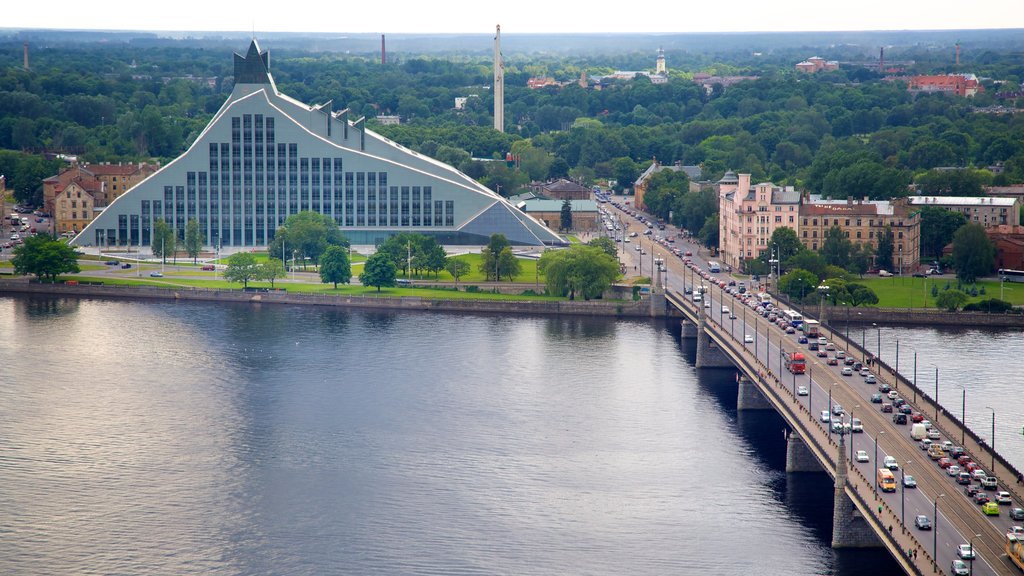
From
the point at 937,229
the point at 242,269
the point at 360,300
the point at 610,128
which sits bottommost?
the point at 360,300

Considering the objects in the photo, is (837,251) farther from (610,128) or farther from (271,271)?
(610,128)

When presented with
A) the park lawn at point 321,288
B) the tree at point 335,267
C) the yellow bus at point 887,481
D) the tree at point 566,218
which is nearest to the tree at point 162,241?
the park lawn at point 321,288

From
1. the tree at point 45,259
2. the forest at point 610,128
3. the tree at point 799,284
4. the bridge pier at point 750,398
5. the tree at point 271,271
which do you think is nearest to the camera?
the bridge pier at point 750,398

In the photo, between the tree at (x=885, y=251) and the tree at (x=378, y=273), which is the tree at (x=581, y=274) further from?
the tree at (x=885, y=251)

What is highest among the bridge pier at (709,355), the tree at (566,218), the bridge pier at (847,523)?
the tree at (566,218)

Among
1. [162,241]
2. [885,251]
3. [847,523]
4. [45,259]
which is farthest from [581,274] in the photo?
[847,523]

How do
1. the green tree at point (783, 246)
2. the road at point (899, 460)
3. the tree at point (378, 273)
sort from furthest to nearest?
the green tree at point (783, 246) < the tree at point (378, 273) < the road at point (899, 460)

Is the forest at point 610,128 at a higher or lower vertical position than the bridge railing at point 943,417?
higher
